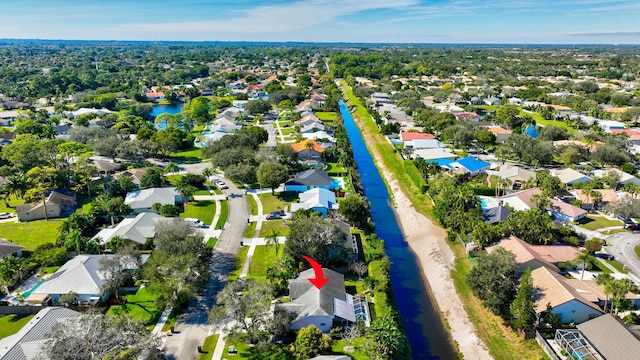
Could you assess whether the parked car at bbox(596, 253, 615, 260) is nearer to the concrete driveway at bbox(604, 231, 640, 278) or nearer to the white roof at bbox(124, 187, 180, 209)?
the concrete driveway at bbox(604, 231, 640, 278)

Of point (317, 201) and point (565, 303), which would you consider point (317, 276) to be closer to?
point (317, 201)

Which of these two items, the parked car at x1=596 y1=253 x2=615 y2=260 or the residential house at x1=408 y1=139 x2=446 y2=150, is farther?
the residential house at x1=408 y1=139 x2=446 y2=150

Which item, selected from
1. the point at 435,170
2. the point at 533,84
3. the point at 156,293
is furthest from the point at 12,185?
the point at 533,84

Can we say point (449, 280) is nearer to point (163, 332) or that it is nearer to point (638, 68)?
point (163, 332)

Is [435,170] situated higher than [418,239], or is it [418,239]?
[435,170]

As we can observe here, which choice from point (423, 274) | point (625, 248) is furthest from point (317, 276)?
point (625, 248)

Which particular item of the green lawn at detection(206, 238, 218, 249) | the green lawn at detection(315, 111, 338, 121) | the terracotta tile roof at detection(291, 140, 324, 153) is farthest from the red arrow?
the green lawn at detection(315, 111, 338, 121)

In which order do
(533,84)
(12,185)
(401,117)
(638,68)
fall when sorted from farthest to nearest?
(638,68)
(533,84)
(401,117)
(12,185)
